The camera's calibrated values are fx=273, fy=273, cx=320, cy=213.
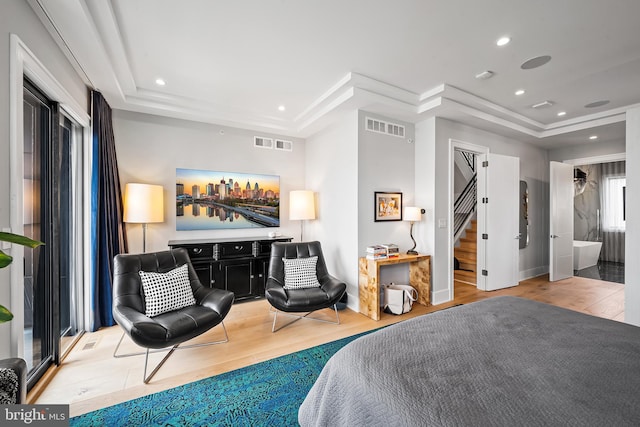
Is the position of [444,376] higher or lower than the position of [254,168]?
lower

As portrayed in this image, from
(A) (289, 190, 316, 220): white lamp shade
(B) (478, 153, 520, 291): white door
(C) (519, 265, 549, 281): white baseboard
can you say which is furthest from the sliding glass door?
(C) (519, 265, 549, 281): white baseboard

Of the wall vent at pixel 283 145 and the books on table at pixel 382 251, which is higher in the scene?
the wall vent at pixel 283 145

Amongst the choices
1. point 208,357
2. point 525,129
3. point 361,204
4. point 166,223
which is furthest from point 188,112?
point 525,129

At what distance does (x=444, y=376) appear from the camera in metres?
1.14

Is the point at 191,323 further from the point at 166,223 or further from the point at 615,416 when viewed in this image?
the point at 615,416

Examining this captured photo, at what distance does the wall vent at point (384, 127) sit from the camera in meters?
3.74

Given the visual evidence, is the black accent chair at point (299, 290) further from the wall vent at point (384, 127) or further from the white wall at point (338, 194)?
the wall vent at point (384, 127)

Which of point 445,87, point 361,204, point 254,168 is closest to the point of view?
point 445,87

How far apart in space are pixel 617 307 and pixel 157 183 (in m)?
6.58

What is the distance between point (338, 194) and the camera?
4031 mm

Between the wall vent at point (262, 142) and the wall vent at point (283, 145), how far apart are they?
13 centimetres

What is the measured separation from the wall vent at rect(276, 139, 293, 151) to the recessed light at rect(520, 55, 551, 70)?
3.30 m

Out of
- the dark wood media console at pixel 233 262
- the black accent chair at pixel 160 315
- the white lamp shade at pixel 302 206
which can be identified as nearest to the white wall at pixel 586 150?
the white lamp shade at pixel 302 206

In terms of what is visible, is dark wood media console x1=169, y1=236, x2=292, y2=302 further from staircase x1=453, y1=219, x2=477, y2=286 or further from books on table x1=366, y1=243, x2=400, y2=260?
staircase x1=453, y1=219, x2=477, y2=286
